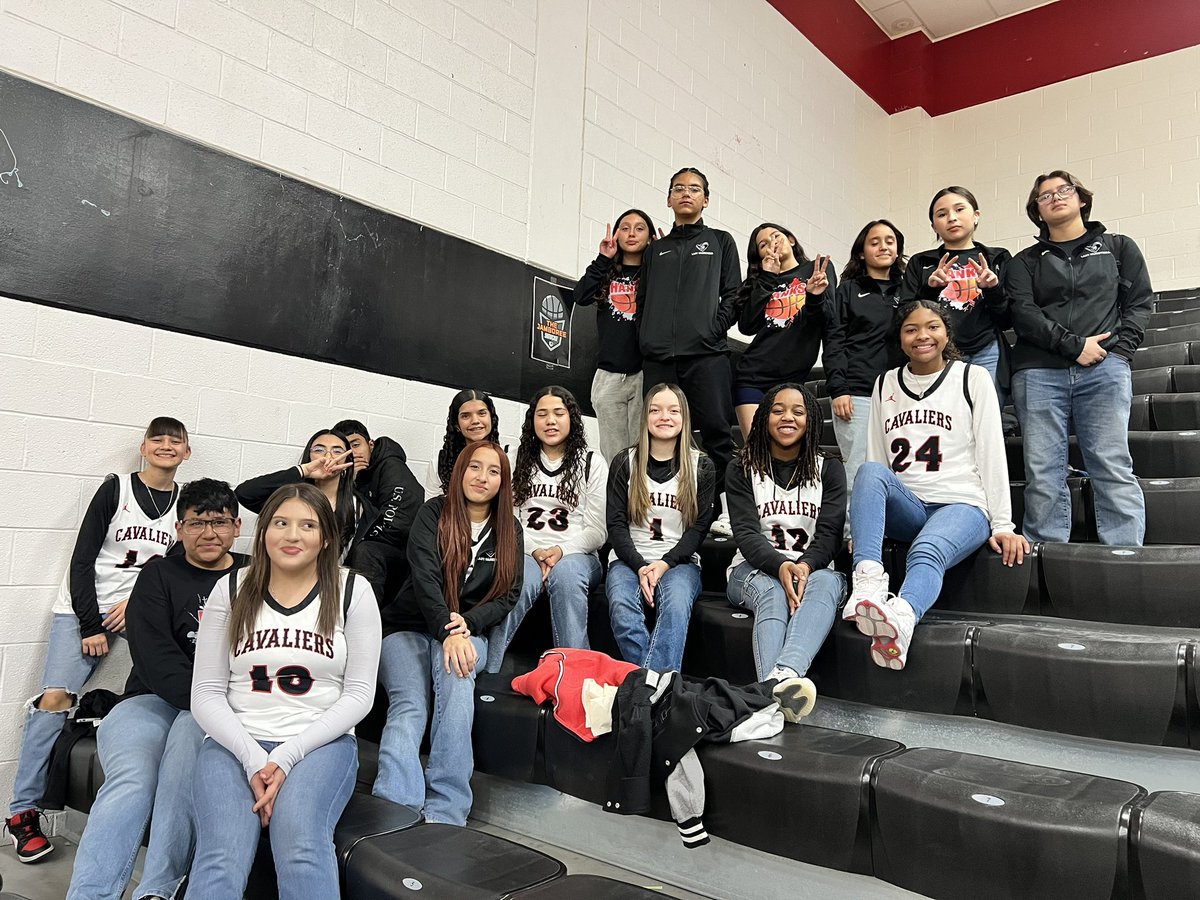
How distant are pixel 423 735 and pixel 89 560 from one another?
47.9 inches

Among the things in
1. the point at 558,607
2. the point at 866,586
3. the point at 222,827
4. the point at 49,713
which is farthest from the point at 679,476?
the point at 49,713

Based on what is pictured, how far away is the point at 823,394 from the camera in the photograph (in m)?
4.52

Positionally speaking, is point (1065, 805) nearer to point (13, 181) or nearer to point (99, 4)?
point (13, 181)

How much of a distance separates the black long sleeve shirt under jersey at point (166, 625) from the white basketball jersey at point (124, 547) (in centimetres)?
42

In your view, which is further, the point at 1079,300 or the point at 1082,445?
the point at 1079,300

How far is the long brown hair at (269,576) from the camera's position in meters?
2.00

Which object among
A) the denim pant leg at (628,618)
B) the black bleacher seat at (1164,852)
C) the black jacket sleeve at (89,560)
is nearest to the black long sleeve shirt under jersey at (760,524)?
the denim pant leg at (628,618)

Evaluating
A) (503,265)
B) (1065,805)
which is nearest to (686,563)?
(1065,805)

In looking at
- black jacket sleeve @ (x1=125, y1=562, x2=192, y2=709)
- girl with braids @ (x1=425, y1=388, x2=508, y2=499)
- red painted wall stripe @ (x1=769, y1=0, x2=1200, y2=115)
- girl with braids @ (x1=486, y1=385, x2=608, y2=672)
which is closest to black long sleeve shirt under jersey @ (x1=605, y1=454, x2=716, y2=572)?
girl with braids @ (x1=486, y1=385, x2=608, y2=672)

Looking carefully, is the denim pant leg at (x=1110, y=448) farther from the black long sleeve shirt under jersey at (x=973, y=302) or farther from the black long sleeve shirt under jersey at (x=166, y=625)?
the black long sleeve shirt under jersey at (x=166, y=625)

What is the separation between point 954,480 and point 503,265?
232cm

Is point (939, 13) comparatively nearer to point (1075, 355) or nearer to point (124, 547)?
point (1075, 355)

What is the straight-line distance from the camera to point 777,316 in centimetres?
350

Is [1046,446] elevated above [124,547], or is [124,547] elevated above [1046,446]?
[1046,446]
